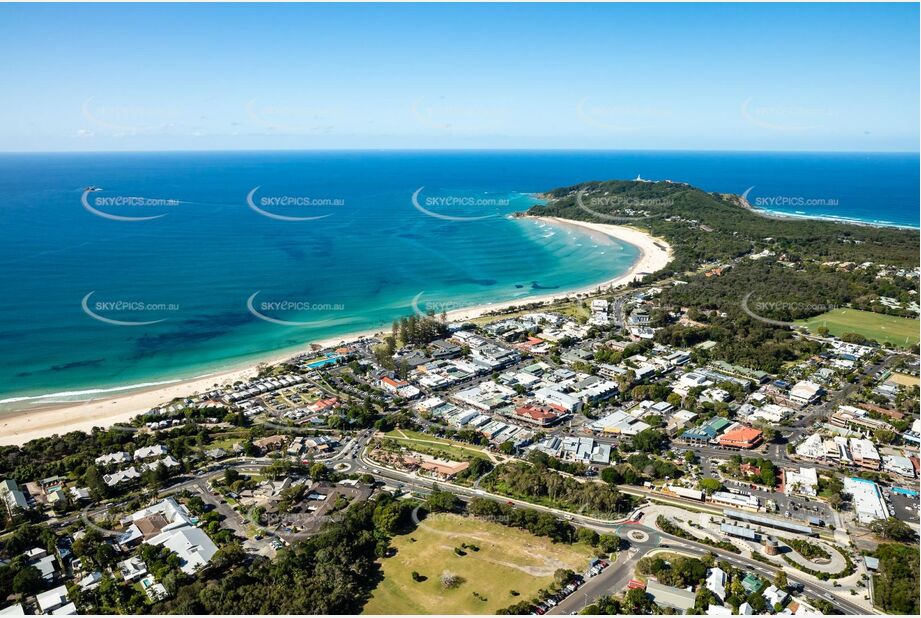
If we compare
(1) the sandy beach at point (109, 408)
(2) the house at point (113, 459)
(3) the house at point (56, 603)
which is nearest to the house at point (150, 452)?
(2) the house at point (113, 459)

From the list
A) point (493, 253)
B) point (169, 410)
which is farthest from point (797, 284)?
point (169, 410)

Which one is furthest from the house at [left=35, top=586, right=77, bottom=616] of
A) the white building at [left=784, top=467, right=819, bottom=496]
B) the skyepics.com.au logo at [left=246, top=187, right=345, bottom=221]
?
the skyepics.com.au logo at [left=246, top=187, right=345, bottom=221]

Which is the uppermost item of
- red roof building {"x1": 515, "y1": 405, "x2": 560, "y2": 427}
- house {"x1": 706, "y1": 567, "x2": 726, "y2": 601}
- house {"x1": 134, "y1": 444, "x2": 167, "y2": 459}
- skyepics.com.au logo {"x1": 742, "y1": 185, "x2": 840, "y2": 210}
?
skyepics.com.au logo {"x1": 742, "y1": 185, "x2": 840, "y2": 210}

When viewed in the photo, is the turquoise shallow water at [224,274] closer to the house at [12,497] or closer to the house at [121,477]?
the house at [12,497]

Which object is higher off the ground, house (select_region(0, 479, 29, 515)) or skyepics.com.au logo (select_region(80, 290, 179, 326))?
skyepics.com.au logo (select_region(80, 290, 179, 326))

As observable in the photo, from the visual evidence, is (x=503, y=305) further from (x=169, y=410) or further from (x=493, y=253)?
(x=169, y=410)

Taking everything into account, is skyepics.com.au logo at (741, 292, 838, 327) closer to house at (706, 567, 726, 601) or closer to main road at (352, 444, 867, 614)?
main road at (352, 444, 867, 614)

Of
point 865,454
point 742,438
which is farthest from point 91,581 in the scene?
point 865,454
